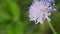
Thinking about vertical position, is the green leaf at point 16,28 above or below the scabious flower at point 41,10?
below

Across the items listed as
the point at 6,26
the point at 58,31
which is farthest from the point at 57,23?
the point at 6,26

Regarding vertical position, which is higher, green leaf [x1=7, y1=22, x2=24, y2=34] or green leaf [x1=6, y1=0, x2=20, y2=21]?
green leaf [x1=6, y1=0, x2=20, y2=21]

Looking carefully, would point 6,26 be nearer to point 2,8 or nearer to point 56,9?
point 2,8
